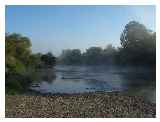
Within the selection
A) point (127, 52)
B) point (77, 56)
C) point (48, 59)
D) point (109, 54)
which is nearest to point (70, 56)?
point (77, 56)

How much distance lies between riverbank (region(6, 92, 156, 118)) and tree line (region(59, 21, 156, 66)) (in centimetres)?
25

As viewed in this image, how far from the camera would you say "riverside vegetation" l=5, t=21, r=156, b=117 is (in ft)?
10.3

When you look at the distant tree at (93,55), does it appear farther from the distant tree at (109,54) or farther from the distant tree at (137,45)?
the distant tree at (137,45)

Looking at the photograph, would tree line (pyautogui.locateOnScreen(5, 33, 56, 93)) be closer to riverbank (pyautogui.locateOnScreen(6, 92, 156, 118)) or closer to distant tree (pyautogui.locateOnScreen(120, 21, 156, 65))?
riverbank (pyautogui.locateOnScreen(6, 92, 156, 118))

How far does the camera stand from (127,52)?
3.16 metres

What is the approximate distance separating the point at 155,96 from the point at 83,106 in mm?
537

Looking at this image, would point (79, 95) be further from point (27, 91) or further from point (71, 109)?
point (27, 91)

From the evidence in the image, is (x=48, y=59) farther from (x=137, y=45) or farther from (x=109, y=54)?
(x=137, y=45)

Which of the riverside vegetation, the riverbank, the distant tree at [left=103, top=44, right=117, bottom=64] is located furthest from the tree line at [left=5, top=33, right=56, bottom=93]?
the distant tree at [left=103, top=44, right=117, bottom=64]

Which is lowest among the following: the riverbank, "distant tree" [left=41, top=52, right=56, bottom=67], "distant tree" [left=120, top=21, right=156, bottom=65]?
the riverbank

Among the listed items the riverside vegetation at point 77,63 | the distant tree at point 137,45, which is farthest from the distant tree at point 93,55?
the distant tree at point 137,45

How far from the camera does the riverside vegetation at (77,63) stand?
3154 mm

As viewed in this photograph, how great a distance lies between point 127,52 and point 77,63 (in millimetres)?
380

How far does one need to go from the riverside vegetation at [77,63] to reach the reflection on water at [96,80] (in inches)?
1.5
